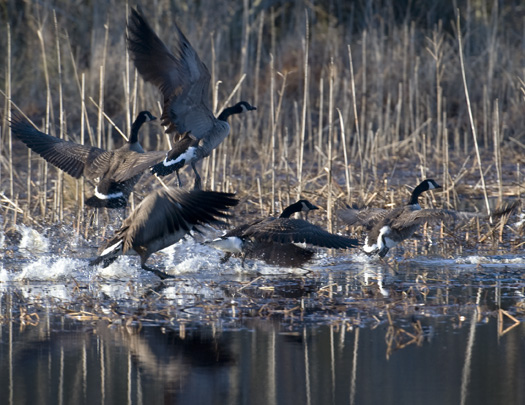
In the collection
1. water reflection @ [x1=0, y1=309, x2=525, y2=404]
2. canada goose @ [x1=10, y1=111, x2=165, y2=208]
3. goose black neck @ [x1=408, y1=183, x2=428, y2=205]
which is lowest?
water reflection @ [x1=0, y1=309, x2=525, y2=404]

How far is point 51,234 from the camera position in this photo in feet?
28.0

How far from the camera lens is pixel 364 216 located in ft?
25.4

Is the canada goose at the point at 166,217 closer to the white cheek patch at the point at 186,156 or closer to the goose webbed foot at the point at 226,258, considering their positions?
the goose webbed foot at the point at 226,258

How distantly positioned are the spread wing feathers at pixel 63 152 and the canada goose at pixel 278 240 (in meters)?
1.86

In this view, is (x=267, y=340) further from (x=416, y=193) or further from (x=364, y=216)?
(x=416, y=193)

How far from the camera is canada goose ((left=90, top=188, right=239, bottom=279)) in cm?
625

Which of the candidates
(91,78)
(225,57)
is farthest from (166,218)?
(225,57)

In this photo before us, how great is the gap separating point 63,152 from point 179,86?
1270 millimetres

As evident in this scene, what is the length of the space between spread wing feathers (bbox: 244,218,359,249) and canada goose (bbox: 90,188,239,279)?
53 centimetres

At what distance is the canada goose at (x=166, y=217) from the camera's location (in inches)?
246

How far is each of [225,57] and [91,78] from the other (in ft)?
9.55

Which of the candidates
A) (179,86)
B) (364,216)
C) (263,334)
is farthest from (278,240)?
(179,86)

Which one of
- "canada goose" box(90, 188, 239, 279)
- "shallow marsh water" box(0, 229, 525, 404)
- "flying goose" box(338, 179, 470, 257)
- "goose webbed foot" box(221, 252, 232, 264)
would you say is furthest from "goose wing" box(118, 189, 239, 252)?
"flying goose" box(338, 179, 470, 257)

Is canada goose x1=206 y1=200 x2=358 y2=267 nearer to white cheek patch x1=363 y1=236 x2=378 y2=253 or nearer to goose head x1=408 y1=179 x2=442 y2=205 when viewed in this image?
white cheek patch x1=363 y1=236 x2=378 y2=253
